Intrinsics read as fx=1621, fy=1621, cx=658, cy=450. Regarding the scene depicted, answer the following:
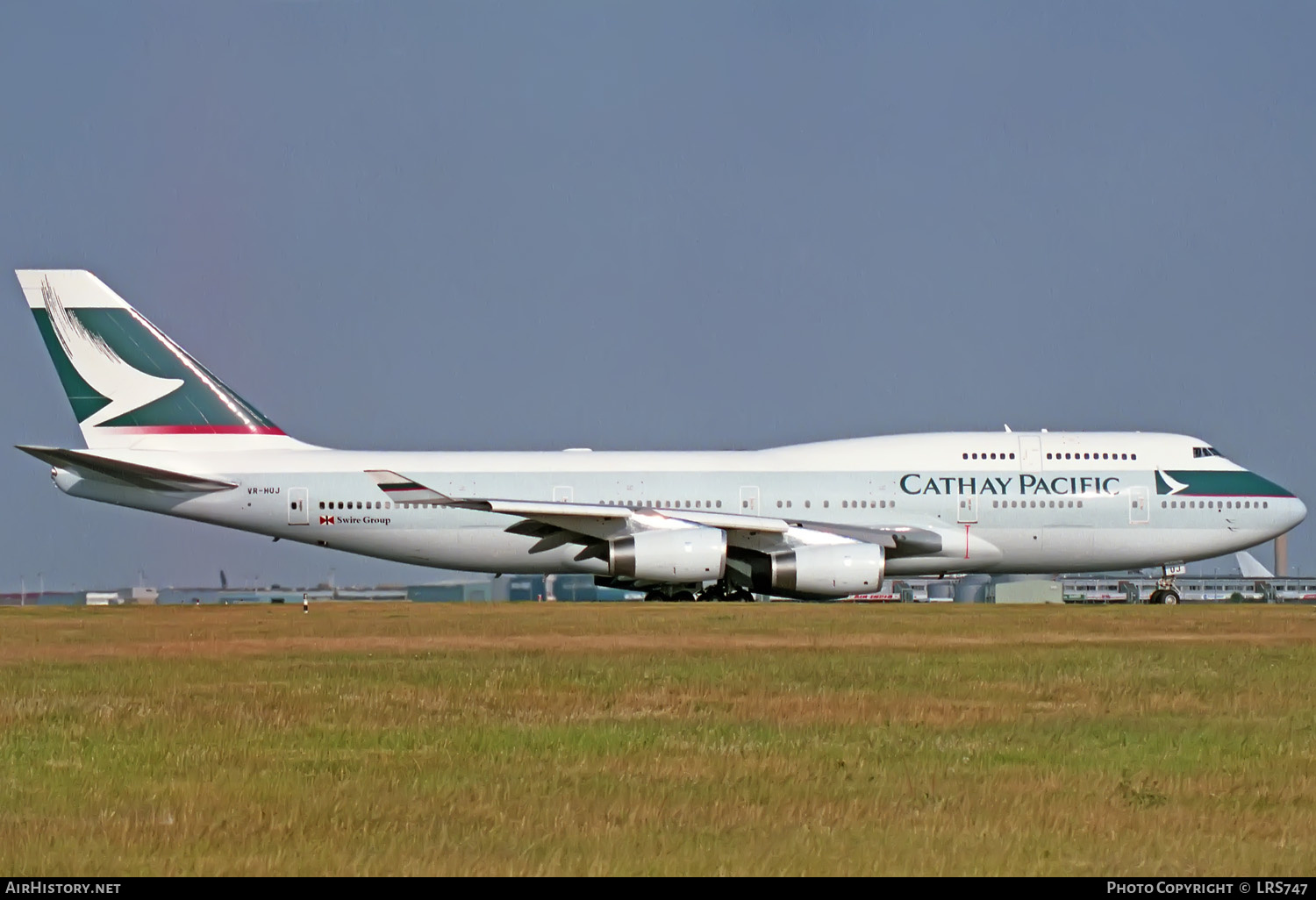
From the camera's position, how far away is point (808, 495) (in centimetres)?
3831

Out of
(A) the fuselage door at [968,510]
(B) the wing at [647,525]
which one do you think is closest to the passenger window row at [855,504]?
(B) the wing at [647,525]

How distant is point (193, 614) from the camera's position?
101 feet

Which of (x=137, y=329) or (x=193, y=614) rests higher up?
(x=137, y=329)

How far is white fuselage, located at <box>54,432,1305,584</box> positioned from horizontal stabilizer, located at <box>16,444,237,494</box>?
230 mm

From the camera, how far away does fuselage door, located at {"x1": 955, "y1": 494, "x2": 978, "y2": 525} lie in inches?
1492

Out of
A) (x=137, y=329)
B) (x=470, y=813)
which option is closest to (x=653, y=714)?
(x=470, y=813)

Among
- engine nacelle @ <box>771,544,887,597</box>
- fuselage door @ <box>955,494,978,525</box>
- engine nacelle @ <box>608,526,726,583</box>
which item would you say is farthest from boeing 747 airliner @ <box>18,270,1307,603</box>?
engine nacelle @ <box>771,544,887,597</box>

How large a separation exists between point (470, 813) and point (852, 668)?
884cm

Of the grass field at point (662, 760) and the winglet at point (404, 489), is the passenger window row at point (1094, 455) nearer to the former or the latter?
the winglet at point (404, 489)

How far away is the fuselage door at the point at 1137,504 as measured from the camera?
38.4 m

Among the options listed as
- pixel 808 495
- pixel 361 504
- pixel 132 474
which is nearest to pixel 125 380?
pixel 132 474

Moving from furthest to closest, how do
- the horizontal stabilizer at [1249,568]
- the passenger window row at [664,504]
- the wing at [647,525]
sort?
the horizontal stabilizer at [1249,568], the passenger window row at [664,504], the wing at [647,525]

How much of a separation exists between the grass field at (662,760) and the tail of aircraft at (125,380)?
2003 centimetres

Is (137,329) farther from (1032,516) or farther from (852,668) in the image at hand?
(852,668)
